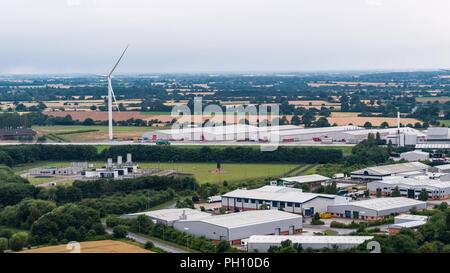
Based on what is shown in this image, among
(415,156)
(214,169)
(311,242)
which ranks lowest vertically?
(214,169)

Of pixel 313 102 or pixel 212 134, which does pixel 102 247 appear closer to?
pixel 212 134

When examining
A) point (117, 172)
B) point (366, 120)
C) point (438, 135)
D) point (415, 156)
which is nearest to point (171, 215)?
point (117, 172)

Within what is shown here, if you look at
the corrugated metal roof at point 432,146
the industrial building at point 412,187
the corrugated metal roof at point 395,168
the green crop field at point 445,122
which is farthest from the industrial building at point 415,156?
the green crop field at point 445,122

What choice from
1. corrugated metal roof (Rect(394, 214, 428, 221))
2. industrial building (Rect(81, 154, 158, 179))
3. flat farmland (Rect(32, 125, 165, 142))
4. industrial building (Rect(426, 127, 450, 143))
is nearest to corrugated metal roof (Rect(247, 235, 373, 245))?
corrugated metal roof (Rect(394, 214, 428, 221))

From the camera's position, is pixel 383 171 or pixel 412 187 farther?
pixel 383 171

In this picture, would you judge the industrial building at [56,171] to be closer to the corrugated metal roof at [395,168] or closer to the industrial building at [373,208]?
the corrugated metal roof at [395,168]
